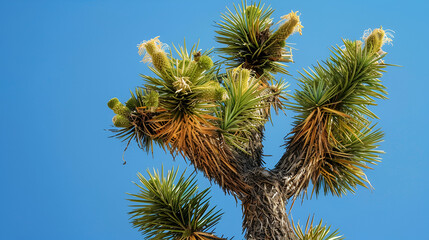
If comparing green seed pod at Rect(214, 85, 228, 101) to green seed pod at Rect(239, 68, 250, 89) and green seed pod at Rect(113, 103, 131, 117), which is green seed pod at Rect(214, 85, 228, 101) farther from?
green seed pod at Rect(113, 103, 131, 117)

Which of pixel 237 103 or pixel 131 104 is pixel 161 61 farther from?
pixel 237 103

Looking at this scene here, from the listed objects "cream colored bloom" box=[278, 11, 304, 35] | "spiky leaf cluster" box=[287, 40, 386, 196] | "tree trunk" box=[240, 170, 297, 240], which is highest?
"cream colored bloom" box=[278, 11, 304, 35]

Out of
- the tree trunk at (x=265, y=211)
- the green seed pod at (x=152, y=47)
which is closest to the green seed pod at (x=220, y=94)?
the green seed pod at (x=152, y=47)

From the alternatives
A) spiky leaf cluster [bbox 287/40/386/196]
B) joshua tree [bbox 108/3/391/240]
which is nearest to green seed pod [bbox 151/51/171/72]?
joshua tree [bbox 108/3/391/240]

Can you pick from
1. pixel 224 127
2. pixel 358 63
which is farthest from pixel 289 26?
pixel 224 127

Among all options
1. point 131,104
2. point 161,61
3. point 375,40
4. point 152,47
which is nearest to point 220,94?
point 161,61

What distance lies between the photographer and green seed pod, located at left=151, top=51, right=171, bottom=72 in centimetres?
458

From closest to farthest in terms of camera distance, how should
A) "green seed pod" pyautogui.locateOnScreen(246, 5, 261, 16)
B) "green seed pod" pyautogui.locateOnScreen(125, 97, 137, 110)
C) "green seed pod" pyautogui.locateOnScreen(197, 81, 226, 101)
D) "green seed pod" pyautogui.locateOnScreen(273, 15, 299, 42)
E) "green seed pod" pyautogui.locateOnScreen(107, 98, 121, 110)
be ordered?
"green seed pod" pyautogui.locateOnScreen(197, 81, 226, 101) → "green seed pod" pyautogui.locateOnScreen(107, 98, 121, 110) → "green seed pod" pyautogui.locateOnScreen(125, 97, 137, 110) → "green seed pod" pyautogui.locateOnScreen(273, 15, 299, 42) → "green seed pod" pyautogui.locateOnScreen(246, 5, 261, 16)

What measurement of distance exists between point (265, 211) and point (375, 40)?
1.96m

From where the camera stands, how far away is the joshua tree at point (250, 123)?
4770mm

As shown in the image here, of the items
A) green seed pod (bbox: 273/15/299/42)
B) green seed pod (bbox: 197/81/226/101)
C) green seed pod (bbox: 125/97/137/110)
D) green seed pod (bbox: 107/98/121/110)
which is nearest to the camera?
green seed pod (bbox: 197/81/226/101)

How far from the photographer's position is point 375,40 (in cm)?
530

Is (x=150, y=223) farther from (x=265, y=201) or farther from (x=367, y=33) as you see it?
(x=367, y=33)

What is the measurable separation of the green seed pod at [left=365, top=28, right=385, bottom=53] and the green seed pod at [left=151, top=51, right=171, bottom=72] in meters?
2.00
